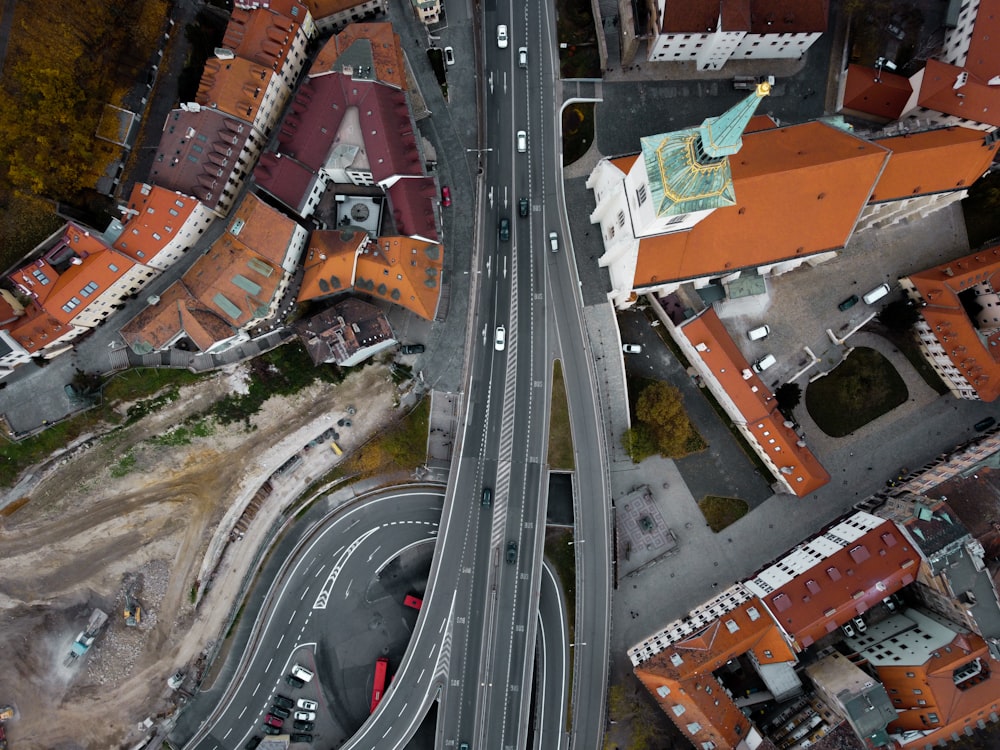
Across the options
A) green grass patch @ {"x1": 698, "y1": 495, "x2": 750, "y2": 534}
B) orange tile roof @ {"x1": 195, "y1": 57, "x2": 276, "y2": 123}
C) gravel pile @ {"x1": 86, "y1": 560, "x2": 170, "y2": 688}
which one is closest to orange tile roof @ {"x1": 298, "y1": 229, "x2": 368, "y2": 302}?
orange tile roof @ {"x1": 195, "y1": 57, "x2": 276, "y2": 123}

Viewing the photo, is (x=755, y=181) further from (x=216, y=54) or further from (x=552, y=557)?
(x=216, y=54)

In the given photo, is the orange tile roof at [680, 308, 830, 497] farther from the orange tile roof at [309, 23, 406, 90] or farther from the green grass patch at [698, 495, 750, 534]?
the orange tile roof at [309, 23, 406, 90]

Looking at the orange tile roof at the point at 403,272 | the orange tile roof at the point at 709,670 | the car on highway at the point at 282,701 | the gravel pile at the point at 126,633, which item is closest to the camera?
the orange tile roof at the point at 709,670

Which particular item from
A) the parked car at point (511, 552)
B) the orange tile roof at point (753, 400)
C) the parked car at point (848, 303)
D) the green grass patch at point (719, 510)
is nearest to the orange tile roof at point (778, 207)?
the orange tile roof at point (753, 400)

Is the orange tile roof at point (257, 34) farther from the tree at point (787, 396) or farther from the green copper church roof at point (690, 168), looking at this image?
the tree at point (787, 396)

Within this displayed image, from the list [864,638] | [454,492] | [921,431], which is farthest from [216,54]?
[864,638]

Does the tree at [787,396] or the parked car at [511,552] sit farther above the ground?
the tree at [787,396]
